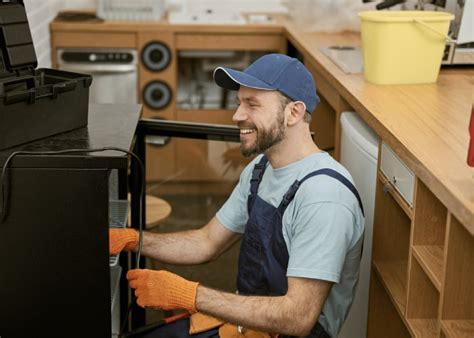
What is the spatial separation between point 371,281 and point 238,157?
104 centimetres

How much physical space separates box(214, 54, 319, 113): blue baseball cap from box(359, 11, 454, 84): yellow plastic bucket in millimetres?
741

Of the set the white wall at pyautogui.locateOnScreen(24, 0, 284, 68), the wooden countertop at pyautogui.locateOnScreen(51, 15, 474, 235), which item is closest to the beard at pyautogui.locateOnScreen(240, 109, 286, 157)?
→ the wooden countertop at pyautogui.locateOnScreen(51, 15, 474, 235)

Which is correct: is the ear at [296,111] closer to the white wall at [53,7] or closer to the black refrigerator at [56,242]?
the black refrigerator at [56,242]

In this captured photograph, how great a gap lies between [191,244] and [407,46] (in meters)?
0.97

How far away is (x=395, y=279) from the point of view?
223cm

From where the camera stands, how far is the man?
1919 mm

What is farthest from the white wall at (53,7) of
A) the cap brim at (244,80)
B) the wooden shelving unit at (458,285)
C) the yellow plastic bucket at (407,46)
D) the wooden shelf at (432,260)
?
the wooden shelving unit at (458,285)

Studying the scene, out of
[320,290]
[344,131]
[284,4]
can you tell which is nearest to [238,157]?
[344,131]

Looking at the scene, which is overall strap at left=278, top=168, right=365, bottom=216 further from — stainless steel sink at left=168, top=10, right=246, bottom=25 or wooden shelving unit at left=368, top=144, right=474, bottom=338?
stainless steel sink at left=168, top=10, right=246, bottom=25

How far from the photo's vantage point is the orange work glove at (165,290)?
6.55 ft

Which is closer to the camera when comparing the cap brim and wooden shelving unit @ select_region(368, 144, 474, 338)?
wooden shelving unit @ select_region(368, 144, 474, 338)

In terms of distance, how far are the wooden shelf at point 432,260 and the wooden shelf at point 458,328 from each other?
74 mm

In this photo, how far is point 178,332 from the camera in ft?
7.15

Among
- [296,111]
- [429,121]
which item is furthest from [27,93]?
[429,121]
